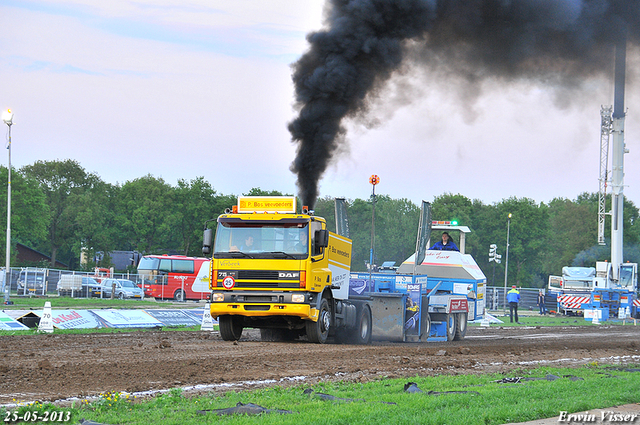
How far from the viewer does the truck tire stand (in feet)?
57.1

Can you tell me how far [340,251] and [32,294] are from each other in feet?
100

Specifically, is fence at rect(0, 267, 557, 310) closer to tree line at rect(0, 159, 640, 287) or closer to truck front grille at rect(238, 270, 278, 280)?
tree line at rect(0, 159, 640, 287)

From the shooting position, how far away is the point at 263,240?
602 inches

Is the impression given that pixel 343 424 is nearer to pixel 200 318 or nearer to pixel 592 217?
pixel 200 318

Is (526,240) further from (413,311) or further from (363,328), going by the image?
(363,328)

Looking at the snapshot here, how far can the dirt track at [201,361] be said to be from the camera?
344 inches

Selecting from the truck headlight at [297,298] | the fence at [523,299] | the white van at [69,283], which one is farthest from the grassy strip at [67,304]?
the fence at [523,299]

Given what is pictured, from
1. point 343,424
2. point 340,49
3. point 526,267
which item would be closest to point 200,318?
point 340,49

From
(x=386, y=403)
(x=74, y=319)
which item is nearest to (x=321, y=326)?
(x=74, y=319)

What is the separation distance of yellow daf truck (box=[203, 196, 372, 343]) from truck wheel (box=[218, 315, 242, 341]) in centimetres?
2

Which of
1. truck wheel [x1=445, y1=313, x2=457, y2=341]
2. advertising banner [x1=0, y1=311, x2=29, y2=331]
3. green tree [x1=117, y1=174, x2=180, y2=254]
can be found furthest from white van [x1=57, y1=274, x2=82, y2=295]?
green tree [x1=117, y1=174, x2=180, y2=254]

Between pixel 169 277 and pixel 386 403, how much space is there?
42.2 meters

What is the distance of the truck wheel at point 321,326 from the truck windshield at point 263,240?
156 centimetres

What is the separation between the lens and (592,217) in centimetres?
10194
